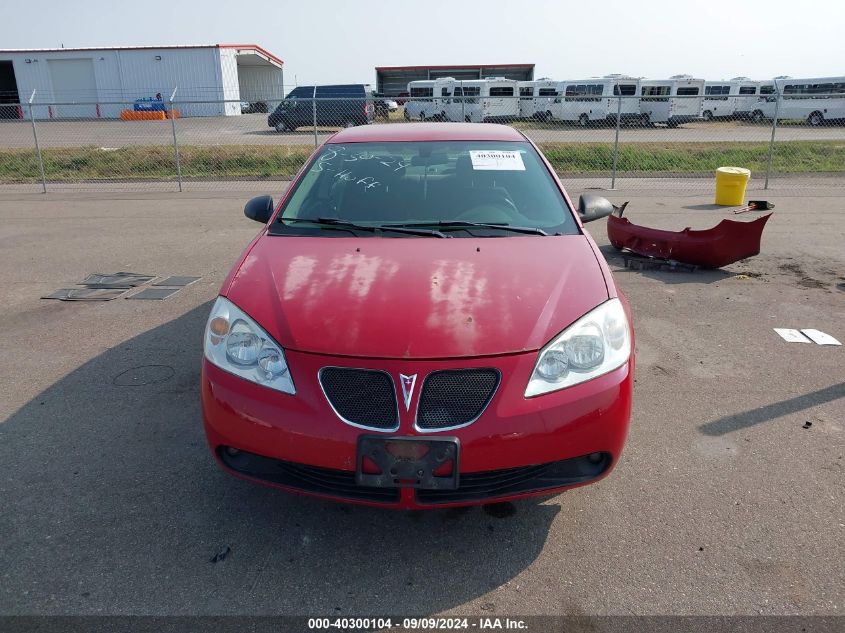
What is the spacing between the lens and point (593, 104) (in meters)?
31.8

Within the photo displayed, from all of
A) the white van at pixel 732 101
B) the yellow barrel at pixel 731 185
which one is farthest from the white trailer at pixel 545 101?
the yellow barrel at pixel 731 185

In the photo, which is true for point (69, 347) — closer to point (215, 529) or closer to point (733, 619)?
point (215, 529)

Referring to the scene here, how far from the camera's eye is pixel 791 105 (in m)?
32.6

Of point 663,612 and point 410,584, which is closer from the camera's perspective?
point 663,612

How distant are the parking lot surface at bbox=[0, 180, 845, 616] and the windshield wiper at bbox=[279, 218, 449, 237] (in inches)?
55.3

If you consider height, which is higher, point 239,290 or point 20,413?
point 239,290

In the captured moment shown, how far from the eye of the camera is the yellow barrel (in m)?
11.8

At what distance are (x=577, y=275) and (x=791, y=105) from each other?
35.9m

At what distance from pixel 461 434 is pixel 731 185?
36.6 ft

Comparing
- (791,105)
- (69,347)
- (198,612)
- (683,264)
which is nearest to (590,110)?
(791,105)

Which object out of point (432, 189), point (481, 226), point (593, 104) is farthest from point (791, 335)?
point (593, 104)

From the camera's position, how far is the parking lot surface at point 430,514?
2.55m

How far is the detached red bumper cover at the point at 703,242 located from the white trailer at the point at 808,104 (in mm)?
26999

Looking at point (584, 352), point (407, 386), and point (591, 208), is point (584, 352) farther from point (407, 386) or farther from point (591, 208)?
point (591, 208)
